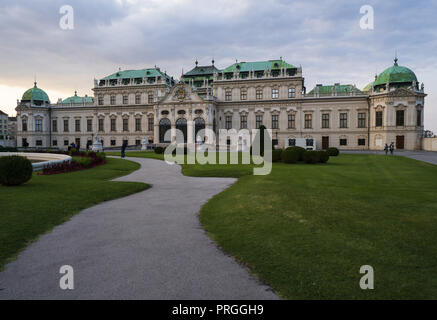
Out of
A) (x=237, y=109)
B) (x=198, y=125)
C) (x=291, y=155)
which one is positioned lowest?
(x=291, y=155)

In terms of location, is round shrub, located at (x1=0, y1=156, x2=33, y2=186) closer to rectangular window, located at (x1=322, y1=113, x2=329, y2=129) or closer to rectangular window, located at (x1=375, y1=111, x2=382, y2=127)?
rectangular window, located at (x1=322, y1=113, x2=329, y2=129)

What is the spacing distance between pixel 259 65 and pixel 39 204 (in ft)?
197

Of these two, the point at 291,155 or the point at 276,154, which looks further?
the point at 276,154

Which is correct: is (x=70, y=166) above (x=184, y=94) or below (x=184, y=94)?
below

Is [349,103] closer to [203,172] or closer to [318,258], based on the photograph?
[203,172]

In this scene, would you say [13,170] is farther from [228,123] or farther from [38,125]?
[38,125]

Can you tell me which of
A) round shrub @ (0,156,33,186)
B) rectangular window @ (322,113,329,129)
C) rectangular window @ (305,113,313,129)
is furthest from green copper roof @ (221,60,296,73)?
round shrub @ (0,156,33,186)

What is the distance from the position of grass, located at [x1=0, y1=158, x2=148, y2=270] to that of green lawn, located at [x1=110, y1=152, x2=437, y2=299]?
15.1 feet

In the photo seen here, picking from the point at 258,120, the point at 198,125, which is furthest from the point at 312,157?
the point at 198,125

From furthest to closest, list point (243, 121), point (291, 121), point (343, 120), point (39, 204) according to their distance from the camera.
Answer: point (243, 121) < point (291, 121) < point (343, 120) < point (39, 204)

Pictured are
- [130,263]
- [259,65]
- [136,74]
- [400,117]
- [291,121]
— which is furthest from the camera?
[136,74]

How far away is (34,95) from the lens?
251ft

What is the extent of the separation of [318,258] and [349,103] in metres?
60.6
